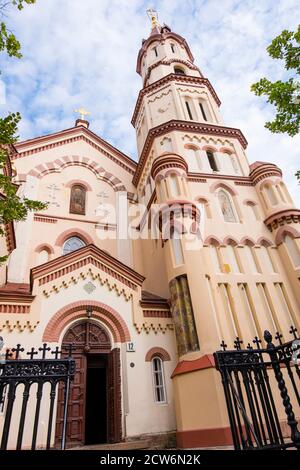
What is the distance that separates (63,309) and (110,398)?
3.44m

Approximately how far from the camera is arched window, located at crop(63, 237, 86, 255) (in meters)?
16.0

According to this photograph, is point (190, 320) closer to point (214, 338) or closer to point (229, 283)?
point (214, 338)

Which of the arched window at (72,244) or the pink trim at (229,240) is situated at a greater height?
the arched window at (72,244)

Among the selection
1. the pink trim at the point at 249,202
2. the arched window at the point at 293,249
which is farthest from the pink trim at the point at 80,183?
the arched window at the point at 293,249

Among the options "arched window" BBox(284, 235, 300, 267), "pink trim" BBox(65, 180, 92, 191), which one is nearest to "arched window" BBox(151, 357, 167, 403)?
"arched window" BBox(284, 235, 300, 267)

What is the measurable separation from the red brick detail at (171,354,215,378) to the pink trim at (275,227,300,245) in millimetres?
6491

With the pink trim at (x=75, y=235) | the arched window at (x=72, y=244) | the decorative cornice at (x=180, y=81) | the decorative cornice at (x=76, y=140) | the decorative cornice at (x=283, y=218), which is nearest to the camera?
the decorative cornice at (x=283, y=218)

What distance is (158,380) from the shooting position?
11086 mm

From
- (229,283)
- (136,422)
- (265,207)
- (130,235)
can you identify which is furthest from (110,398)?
(265,207)

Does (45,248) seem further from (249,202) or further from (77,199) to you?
(249,202)

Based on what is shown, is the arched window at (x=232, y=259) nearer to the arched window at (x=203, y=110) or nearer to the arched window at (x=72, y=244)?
the arched window at (x=72, y=244)

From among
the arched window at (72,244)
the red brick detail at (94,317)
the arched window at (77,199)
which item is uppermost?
the arched window at (77,199)

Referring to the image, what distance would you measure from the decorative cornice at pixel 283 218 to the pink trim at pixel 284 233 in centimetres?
32

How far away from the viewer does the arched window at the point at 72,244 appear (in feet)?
52.5
